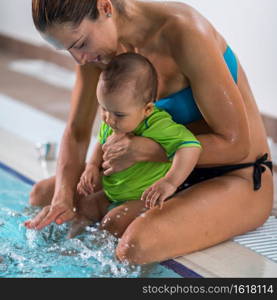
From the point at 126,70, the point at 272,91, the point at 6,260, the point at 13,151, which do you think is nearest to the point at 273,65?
the point at 272,91

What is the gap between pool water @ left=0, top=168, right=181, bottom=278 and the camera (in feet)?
8.59

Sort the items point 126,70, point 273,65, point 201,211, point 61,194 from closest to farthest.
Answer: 1. point 126,70
2. point 201,211
3. point 61,194
4. point 273,65

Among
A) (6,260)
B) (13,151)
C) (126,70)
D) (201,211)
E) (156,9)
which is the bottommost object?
(13,151)

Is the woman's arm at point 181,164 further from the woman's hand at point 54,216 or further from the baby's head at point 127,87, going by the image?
the woman's hand at point 54,216

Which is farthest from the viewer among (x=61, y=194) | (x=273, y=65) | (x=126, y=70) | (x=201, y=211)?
(x=273, y=65)

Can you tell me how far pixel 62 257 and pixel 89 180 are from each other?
385mm

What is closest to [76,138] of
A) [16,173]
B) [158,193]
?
[158,193]

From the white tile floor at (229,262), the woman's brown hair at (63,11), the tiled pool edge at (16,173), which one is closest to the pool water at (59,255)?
the white tile floor at (229,262)

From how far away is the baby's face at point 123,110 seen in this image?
2.63 metres

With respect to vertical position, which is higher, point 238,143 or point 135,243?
point 238,143

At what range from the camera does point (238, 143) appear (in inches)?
108

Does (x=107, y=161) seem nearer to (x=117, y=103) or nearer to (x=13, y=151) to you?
(x=117, y=103)

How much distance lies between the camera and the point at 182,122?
9.49 feet

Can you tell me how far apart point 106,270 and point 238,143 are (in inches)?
28.9
